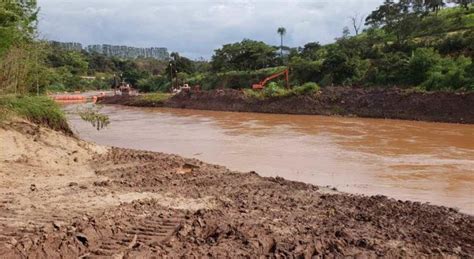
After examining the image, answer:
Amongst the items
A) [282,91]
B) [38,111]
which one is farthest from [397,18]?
[38,111]

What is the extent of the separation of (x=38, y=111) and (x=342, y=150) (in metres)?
9.09

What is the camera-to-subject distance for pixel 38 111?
1153 centimetres

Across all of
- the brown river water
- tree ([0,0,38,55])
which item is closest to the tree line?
tree ([0,0,38,55])

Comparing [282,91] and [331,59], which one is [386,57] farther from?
[282,91]

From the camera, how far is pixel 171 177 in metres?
9.37

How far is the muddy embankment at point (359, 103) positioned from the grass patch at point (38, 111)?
20.8 m

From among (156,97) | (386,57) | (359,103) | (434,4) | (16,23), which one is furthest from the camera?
(434,4)

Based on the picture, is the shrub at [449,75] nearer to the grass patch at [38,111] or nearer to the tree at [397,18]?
the tree at [397,18]

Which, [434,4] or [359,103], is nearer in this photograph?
[359,103]

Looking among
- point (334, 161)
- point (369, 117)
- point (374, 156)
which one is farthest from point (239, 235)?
point (369, 117)

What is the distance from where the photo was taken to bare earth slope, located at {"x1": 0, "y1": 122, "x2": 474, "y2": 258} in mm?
5090

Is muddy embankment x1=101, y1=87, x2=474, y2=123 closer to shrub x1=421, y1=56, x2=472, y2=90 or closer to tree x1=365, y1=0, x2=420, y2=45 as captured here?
shrub x1=421, y1=56, x2=472, y2=90

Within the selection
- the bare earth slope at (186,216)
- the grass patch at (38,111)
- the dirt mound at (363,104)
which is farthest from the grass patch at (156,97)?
the bare earth slope at (186,216)

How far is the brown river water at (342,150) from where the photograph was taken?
1051 centimetres
